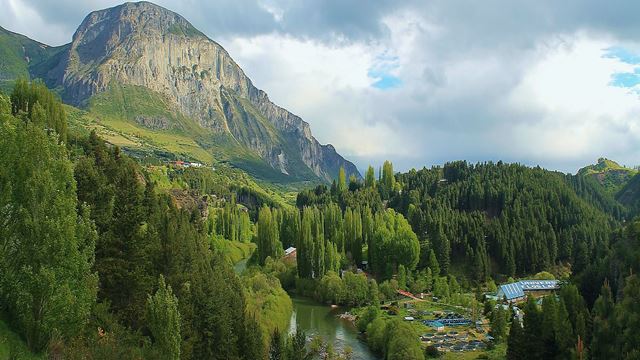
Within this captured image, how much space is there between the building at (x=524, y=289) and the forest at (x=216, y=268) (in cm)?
473

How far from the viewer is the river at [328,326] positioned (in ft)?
235

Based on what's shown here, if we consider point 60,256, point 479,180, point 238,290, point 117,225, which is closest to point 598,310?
point 238,290

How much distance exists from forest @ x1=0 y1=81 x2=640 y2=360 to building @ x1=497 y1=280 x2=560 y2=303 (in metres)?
4.73

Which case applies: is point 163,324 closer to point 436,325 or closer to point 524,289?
point 436,325

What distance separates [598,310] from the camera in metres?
51.8

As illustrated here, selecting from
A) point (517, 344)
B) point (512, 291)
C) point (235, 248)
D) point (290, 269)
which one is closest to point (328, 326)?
point (290, 269)

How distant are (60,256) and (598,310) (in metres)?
46.8

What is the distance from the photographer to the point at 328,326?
3297 inches

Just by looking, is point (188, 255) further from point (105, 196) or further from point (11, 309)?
point (11, 309)

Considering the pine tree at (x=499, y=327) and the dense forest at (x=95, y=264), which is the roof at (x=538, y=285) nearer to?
the pine tree at (x=499, y=327)

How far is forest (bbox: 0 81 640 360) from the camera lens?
27266 mm

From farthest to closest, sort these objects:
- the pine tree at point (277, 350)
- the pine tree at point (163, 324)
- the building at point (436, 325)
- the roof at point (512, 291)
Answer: the roof at point (512, 291) → the building at point (436, 325) → the pine tree at point (277, 350) → the pine tree at point (163, 324)

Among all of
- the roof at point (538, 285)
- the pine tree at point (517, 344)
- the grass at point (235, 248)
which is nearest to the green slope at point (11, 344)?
the pine tree at point (517, 344)

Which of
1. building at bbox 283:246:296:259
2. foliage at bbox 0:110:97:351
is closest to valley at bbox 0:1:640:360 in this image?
foliage at bbox 0:110:97:351
